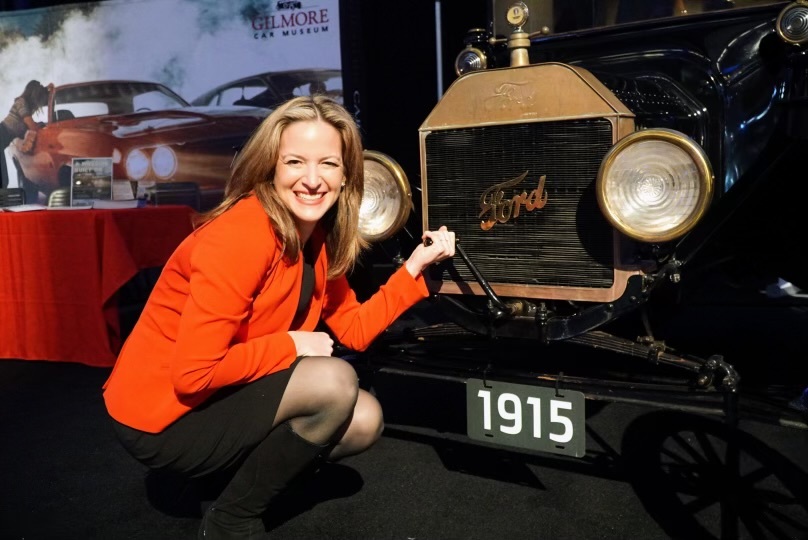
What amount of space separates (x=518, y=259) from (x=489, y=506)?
0.75 meters

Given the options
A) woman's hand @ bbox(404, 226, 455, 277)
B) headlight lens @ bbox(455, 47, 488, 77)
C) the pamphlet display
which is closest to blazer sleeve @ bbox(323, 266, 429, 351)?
woman's hand @ bbox(404, 226, 455, 277)

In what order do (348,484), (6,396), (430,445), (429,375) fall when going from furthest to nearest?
(6,396)
(430,445)
(348,484)
(429,375)

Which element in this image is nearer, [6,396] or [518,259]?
[518,259]

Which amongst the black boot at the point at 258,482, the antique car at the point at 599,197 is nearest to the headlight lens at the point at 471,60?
the antique car at the point at 599,197

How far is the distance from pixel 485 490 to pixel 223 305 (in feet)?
3.72

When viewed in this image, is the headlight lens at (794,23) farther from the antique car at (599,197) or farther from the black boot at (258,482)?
the black boot at (258,482)

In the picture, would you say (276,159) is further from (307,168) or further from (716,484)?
(716,484)

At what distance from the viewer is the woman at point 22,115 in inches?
244

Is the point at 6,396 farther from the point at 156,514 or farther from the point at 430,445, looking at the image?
the point at 430,445

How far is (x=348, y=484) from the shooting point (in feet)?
8.13

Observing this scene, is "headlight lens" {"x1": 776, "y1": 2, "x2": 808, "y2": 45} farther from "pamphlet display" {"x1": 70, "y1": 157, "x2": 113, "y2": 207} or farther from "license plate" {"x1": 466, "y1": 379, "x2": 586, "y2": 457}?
"pamphlet display" {"x1": 70, "y1": 157, "x2": 113, "y2": 207}

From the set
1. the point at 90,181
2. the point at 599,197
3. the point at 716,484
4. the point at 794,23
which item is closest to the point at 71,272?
the point at 90,181

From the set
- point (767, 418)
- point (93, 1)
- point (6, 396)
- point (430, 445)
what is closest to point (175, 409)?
point (430, 445)

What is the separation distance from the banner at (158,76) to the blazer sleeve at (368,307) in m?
3.11
